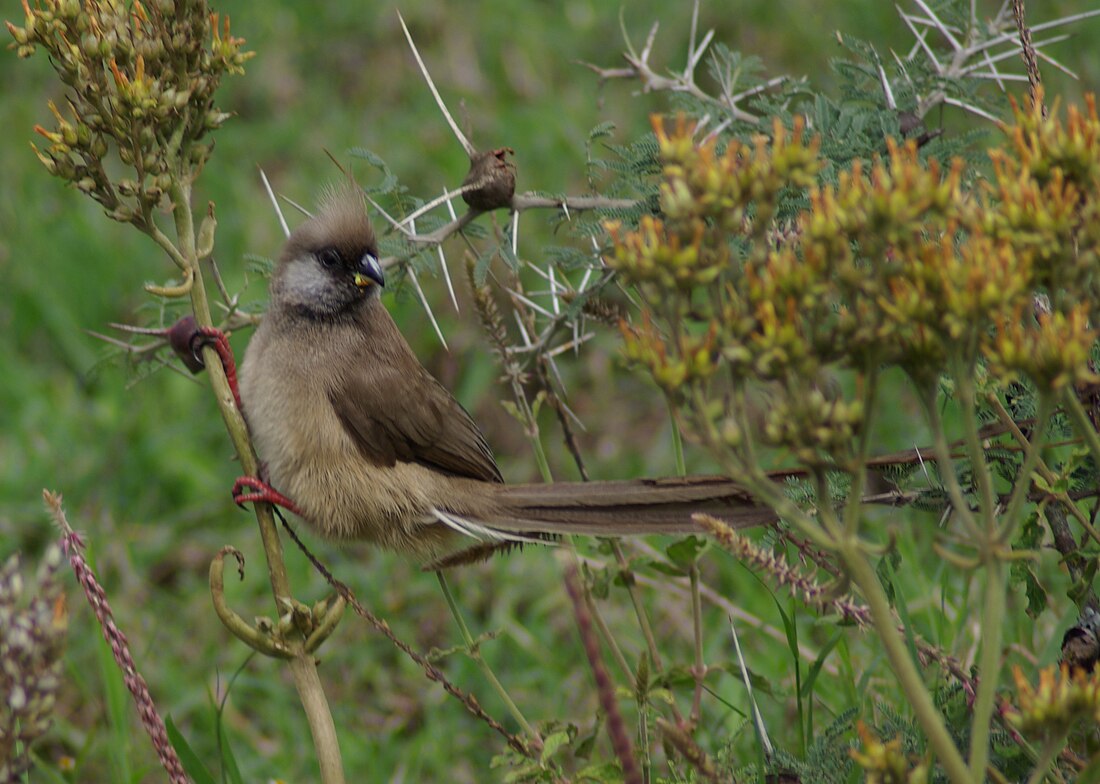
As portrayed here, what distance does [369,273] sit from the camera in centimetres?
369

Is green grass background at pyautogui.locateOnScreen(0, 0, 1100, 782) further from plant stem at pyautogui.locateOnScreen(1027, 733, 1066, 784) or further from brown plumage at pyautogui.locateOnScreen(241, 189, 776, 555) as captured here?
plant stem at pyautogui.locateOnScreen(1027, 733, 1066, 784)

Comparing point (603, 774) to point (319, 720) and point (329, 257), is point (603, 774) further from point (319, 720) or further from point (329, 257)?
point (329, 257)

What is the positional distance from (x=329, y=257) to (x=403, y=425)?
570 mm

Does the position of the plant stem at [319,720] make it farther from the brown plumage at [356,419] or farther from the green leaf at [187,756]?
the brown plumage at [356,419]

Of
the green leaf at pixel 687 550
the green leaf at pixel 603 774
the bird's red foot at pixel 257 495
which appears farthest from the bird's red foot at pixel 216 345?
the green leaf at pixel 603 774

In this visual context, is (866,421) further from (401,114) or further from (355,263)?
(401,114)

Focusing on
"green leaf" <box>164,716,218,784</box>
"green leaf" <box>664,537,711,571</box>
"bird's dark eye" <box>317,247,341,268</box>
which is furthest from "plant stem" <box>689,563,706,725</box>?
"bird's dark eye" <box>317,247,341,268</box>

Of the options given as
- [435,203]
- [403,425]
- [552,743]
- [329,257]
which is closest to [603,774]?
[552,743]

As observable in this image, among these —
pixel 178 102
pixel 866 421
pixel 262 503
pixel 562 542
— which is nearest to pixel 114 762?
pixel 262 503

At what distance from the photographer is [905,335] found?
6.40ft

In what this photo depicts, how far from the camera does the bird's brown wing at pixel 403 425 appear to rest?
3984 mm

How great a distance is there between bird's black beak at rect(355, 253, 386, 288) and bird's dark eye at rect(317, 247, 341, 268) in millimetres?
77

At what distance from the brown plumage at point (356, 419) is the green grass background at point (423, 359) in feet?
1.41

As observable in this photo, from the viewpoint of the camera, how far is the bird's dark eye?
3908mm
